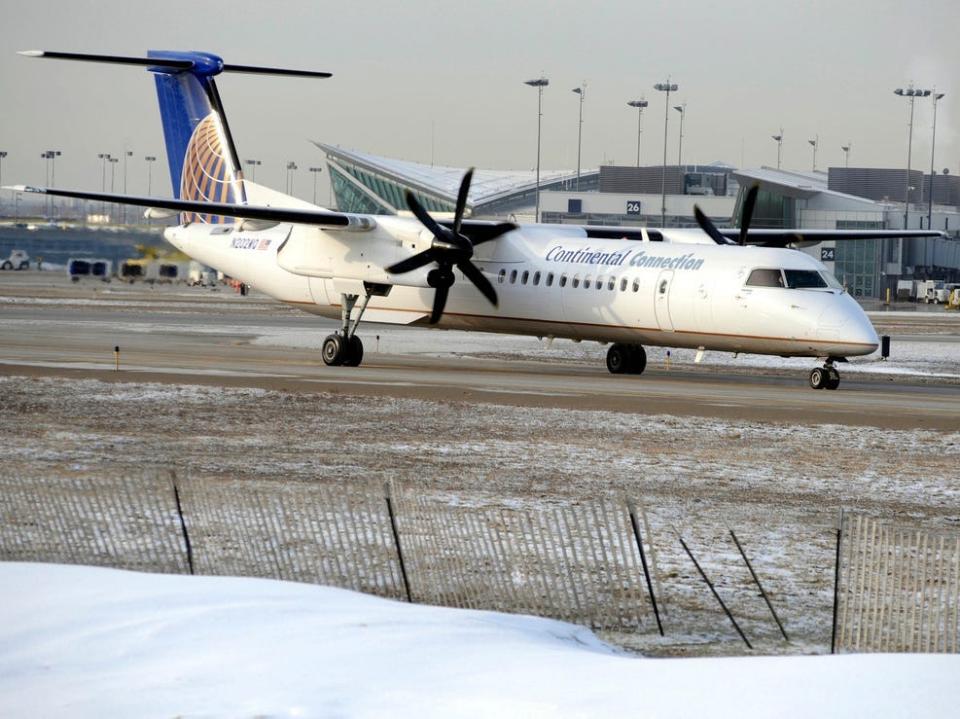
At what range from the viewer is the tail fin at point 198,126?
37938 mm

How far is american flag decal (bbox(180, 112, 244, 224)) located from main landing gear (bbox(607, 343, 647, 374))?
1120 centimetres

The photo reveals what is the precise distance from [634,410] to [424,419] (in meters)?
4.08

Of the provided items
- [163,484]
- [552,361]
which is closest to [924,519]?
[163,484]

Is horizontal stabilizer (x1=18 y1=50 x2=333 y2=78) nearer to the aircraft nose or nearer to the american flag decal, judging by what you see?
the american flag decal

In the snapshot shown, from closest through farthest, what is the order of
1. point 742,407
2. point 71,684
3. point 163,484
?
point 71,684
point 163,484
point 742,407

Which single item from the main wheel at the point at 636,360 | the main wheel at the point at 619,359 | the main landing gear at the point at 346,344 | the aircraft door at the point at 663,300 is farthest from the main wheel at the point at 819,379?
the main landing gear at the point at 346,344

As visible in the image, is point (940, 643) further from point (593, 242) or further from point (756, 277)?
point (593, 242)

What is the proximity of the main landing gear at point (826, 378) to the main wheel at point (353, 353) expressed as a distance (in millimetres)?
11160

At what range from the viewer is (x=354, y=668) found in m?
9.02

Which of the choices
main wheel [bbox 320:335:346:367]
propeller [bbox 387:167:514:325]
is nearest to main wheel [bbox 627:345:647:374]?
propeller [bbox 387:167:514:325]

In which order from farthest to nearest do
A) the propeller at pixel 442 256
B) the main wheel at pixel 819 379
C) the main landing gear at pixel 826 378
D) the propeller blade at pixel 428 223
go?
1. the propeller at pixel 442 256
2. the propeller blade at pixel 428 223
3. the main wheel at pixel 819 379
4. the main landing gear at pixel 826 378

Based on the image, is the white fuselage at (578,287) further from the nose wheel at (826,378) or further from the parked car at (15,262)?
the parked car at (15,262)

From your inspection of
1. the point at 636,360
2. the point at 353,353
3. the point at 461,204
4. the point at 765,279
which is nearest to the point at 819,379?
the point at 765,279

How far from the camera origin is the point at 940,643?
10.5 metres
